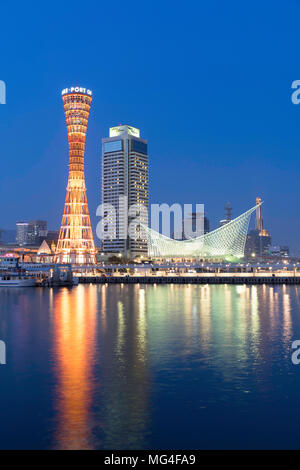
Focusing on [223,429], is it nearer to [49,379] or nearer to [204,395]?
[204,395]

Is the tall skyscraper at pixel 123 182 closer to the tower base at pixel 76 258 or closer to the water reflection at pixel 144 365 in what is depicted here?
the tower base at pixel 76 258

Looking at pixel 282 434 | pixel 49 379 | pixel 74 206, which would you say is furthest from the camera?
pixel 74 206

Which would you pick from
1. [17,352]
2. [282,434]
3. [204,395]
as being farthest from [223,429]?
[17,352]

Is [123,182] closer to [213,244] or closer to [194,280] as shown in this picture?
[213,244]
